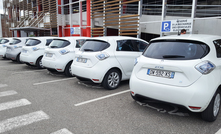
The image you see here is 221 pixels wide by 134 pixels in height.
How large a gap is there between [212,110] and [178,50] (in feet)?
4.03

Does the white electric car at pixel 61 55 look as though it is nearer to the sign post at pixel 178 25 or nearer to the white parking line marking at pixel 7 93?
the white parking line marking at pixel 7 93

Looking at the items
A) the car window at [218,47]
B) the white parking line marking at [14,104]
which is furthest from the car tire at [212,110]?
the white parking line marking at [14,104]

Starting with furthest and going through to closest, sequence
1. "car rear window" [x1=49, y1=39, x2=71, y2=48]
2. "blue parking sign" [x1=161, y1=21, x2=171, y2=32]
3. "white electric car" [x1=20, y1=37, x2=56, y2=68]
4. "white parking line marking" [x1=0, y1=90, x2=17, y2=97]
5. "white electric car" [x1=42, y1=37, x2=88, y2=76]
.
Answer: "blue parking sign" [x1=161, y1=21, x2=171, y2=32], "white electric car" [x1=20, y1=37, x2=56, y2=68], "car rear window" [x1=49, y1=39, x2=71, y2=48], "white electric car" [x1=42, y1=37, x2=88, y2=76], "white parking line marking" [x1=0, y1=90, x2=17, y2=97]

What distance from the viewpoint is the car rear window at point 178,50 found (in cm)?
323

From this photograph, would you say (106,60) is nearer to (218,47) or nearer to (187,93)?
(187,93)

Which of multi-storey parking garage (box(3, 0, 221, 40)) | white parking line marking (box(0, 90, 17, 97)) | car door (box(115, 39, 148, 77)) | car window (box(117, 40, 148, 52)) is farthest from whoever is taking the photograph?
multi-storey parking garage (box(3, 0, 221, 40))

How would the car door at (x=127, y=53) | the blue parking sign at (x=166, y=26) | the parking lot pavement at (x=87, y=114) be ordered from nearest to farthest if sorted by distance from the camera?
the parking lot pavement at (x=87, y=114) → the car door at (x=127, y=53) → the blue parking sign at (x=166, y=26)

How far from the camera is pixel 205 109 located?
10.5 feet

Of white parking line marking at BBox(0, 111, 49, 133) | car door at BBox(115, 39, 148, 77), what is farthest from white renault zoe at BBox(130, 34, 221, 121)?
white parking line marking at BBox(0, 111, 49, 133)

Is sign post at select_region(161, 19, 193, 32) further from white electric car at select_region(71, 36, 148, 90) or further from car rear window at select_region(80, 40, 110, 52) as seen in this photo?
car rear window at select_region(80, 40, 110, 52)

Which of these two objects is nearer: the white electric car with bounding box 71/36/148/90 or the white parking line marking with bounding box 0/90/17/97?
the white parking line marking with bounding box 0/90/17/97

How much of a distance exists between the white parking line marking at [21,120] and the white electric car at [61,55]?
10.2 ft

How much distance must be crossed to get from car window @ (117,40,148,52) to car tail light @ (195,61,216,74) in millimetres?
2862

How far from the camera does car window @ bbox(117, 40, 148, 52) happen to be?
566 centimetres
